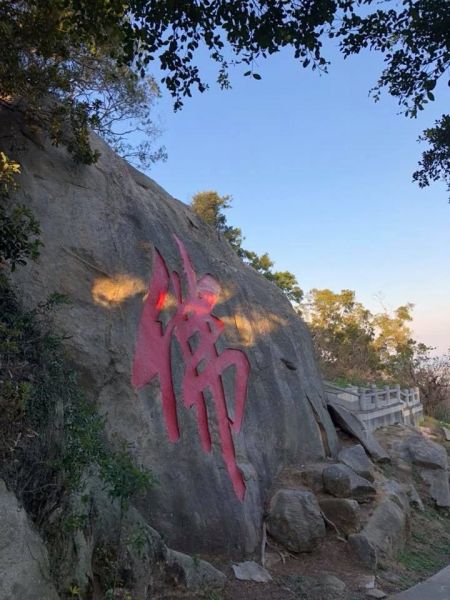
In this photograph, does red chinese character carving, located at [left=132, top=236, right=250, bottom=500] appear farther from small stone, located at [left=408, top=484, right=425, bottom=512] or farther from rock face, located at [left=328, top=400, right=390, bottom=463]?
small stone, located at [left=408, top=484, right=425, bottom=512]

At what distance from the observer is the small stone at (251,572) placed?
20.0 ft

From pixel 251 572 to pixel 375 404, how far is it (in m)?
9.71

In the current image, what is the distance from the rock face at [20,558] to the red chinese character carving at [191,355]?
10.7 feet

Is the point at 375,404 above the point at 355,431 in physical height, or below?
above

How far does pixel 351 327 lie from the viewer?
119 ft

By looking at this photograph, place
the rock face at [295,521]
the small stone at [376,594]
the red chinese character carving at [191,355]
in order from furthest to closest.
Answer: the rock face at [295,521] → the red chinese character carving at [191,355] → the small stone at [376,594]

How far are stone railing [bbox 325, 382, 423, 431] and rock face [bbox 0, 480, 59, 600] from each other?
408 inches

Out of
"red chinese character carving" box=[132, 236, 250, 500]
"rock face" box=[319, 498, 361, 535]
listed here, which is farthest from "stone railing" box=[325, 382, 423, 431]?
"red chinese character carving" box=[132, 236, 250, 500]

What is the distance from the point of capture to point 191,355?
7.67 m

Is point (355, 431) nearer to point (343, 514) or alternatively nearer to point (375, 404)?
point (343, 514)

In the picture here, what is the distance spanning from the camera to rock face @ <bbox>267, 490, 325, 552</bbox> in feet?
23.4

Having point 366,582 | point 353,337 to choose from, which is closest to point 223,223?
point 353,337

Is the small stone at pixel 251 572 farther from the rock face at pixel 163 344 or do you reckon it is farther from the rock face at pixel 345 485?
the rock face at pixel 345 485

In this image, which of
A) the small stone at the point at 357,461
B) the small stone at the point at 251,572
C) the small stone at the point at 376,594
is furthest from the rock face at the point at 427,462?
the small stone at the point at 251,572
